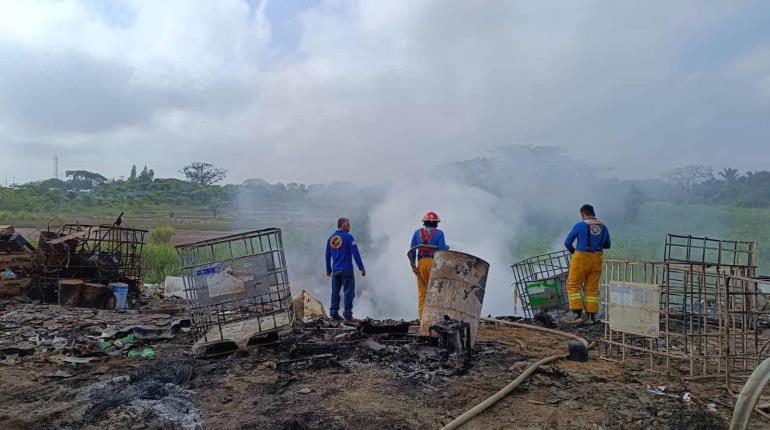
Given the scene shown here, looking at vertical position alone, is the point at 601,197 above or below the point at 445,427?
above

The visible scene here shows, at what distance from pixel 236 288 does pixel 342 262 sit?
9.80ft

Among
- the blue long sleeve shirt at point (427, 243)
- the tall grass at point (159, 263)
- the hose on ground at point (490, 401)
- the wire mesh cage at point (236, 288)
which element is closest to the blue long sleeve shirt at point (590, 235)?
the blue long sleeve shirt at point (427, 243)

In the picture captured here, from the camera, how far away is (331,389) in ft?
15.8

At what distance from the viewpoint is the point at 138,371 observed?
17.9 feet

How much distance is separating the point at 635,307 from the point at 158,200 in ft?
120

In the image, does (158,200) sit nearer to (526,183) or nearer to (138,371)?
(526,183)

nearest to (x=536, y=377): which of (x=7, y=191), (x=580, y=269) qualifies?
(x=580, y=269)

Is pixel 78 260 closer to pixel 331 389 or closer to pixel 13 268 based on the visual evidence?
pixel 13 268

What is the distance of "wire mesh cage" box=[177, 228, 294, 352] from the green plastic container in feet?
15.3

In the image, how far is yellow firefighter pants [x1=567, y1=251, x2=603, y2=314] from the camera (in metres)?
7.83

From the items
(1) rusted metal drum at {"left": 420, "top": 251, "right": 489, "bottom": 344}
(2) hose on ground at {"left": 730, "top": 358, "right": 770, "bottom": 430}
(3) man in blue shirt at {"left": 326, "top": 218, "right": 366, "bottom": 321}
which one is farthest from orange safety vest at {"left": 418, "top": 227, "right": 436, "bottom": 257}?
(2) hose on ground at {"left": 730, "top": 358, "right": 770, "bottom": 430}

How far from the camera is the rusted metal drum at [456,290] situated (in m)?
6.15

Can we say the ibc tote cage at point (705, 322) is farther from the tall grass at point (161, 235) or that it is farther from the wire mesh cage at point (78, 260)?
the tall grass at point (161, 235)

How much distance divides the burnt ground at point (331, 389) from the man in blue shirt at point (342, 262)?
2.31 meters
